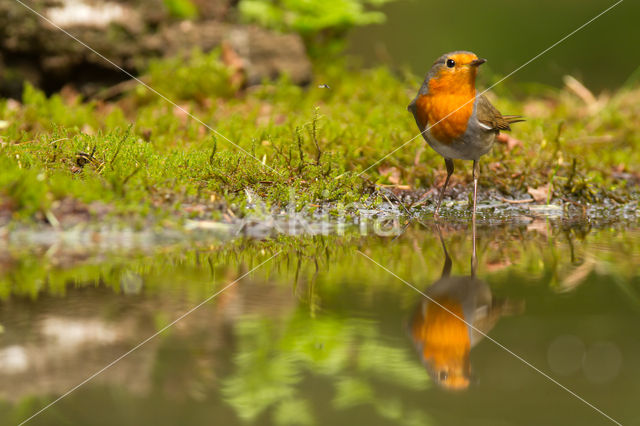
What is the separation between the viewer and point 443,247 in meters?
3.40

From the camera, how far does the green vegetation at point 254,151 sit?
3.58 metres

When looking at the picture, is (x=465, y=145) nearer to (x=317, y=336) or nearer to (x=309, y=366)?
(x=317, y=336)

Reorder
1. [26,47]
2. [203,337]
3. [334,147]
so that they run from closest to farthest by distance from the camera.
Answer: [203,337] → [334,147] → [26,47]

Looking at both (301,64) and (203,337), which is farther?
(301,64)

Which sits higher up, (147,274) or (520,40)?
(520,40)

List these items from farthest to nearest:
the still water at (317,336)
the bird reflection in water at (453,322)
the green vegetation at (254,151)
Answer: the green vegetation at (254,151) → the bird reflection in water at (453,322) → the still water at (317,336)

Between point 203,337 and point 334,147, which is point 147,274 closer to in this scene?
point 203,337

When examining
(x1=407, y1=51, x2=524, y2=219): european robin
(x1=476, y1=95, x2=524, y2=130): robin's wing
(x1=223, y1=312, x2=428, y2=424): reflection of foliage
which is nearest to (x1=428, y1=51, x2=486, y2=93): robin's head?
(x1=407, y1=51, x2=524, y2=219): european robin

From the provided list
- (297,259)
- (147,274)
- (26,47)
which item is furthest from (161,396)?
(26,47)

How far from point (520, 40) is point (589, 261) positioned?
864cm

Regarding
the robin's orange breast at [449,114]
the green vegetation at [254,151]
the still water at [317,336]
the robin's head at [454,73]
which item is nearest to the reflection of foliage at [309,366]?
the still water at [317,336]

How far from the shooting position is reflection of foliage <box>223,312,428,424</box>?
4.94ft

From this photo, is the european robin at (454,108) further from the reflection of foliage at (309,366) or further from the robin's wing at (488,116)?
the reflection of foliage at (309,366)

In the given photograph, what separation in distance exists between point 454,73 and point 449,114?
0.76 feet
